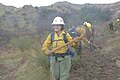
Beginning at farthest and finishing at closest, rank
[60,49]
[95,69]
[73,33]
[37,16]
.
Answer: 1. [37,16]
2. [73,33]
3. [95,69]
4. [60,49]

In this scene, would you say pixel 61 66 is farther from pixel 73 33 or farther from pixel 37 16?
pixel 37 16

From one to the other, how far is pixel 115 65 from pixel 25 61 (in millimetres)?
3427

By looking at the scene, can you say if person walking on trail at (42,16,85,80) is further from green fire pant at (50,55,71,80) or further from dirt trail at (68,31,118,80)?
dirt trail at (68,31,118,80)

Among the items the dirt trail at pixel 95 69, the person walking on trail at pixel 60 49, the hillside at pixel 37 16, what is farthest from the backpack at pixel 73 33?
the hillside at pixel 37 16

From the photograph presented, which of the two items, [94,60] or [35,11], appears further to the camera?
[35,11]

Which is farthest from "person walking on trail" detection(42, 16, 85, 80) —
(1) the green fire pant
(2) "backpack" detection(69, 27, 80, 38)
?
(2) "backpack" detection(69, 27, 80, 38)

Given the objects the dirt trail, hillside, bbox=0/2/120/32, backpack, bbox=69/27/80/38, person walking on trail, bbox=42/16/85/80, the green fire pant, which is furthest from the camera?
hillside, bbox=0/2/120/32

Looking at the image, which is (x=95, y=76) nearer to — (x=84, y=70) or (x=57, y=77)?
(x=84, y=70)

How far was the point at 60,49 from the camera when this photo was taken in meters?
7.24

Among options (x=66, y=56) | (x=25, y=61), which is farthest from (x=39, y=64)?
(x=25, y=61)

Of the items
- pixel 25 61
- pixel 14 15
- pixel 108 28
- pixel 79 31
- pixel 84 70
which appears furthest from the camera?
pixel 14 15

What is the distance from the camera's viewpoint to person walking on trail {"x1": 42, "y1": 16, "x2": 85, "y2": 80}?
721 centimetres

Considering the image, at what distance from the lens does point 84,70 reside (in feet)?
31.3

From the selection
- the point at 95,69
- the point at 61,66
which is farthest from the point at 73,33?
the point at 61,66
